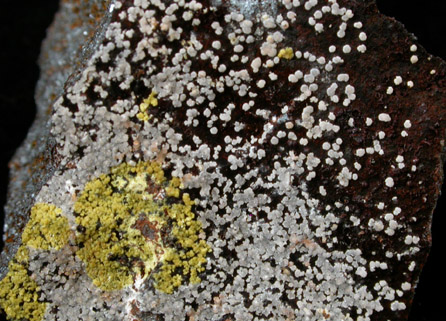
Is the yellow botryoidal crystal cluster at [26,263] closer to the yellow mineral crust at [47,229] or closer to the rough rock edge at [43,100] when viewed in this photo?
the yellow mineral crust at [47,229]

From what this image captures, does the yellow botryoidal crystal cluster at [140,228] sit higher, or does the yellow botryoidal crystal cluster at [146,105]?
the yellow botryoidal crystal cluster at [146,105]

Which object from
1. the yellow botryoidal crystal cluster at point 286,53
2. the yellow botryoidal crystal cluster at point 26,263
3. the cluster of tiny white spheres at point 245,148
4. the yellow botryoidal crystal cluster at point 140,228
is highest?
the yellow botryoidal crystal cluster at point 286,53

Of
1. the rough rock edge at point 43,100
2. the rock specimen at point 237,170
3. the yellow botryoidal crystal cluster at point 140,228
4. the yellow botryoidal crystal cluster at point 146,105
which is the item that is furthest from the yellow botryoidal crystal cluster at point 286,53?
the rough rock edge at point 43,100

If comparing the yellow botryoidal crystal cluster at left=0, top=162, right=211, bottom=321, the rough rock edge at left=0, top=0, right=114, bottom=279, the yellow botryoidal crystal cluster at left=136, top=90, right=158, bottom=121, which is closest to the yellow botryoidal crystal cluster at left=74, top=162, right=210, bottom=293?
the yellow botryoidal crystal cluster at left=0, top=162, right=211, bottom=321

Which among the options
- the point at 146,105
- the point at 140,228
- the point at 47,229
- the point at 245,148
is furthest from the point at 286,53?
the point at 47,229

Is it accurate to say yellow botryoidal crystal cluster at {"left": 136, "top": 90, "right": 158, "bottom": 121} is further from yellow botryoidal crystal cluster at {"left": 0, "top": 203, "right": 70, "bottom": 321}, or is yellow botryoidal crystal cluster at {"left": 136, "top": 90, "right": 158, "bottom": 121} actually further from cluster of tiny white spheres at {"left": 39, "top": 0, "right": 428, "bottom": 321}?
yellow botryoidal crystal cluster at {"left": 0, "top": 203, "right": 70, "bottom": 321}

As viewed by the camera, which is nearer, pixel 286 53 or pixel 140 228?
pixel 286 53

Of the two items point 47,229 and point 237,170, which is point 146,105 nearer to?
point 237,170
